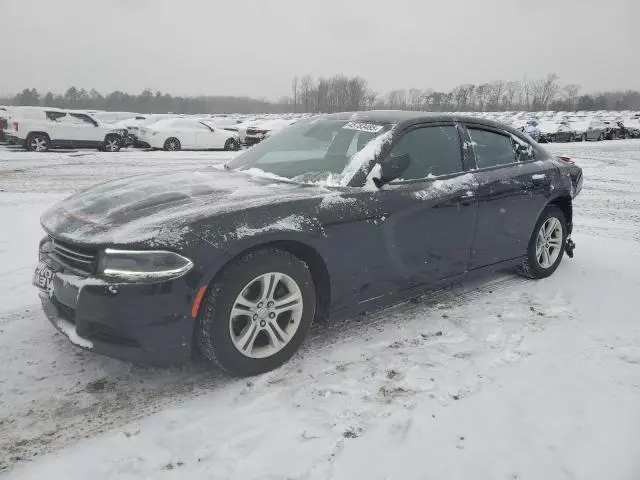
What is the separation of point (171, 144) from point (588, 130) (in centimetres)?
2756

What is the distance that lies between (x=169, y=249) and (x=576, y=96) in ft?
457

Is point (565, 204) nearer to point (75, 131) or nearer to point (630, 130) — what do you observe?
point (75, 131)

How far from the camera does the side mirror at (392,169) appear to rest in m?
3.17

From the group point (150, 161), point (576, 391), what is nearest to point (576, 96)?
point (150, 161)

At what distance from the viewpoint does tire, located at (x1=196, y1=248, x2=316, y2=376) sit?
254cm

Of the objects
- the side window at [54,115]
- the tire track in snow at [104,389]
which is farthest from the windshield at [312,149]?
the side window at [54,115]

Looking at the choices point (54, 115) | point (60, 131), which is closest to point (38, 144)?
point (60, 131)

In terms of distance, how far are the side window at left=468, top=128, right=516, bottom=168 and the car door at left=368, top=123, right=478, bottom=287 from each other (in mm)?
224

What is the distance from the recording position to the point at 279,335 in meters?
2.85

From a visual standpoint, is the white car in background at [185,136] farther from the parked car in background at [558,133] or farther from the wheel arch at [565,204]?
the parked car in background at [558,133]

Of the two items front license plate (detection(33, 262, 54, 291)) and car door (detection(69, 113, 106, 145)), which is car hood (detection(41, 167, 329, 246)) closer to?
front license plate (detection(33, 262, 54, 291))

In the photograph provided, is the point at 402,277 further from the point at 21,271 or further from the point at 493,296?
the point at 21,271

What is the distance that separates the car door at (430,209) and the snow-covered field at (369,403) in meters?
0.47

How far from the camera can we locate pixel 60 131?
52.7 feet
